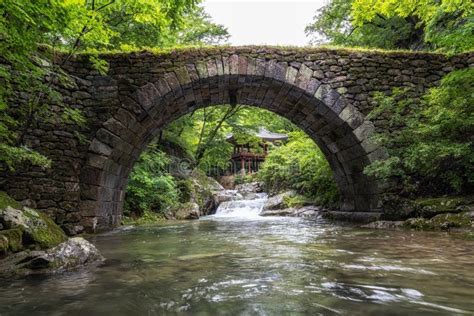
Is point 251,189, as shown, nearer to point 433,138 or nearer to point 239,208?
point 239,208

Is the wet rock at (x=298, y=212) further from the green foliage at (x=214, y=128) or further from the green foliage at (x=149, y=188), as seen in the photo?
the green foliage at (x=214, y=128)

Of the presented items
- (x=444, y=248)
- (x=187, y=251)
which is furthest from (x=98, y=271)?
(x=444, y=248)

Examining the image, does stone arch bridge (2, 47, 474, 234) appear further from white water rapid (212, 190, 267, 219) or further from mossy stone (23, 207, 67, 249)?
white water rapid (212, 190, 267, 219)

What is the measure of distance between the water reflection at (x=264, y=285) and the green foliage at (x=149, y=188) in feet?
24.1

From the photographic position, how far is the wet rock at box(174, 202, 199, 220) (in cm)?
1235

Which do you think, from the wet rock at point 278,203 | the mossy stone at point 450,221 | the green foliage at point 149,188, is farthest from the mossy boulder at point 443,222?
the green foliage at point 149,188

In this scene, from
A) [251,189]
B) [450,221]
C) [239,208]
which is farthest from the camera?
[251,189]

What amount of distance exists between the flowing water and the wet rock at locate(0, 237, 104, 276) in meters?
0.21

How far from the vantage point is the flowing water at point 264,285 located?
176 centimetres

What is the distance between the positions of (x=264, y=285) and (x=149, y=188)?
9701 millimetres

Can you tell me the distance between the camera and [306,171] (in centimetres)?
1204

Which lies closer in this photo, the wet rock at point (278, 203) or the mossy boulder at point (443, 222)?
the mossy boulder at point (443, 222)

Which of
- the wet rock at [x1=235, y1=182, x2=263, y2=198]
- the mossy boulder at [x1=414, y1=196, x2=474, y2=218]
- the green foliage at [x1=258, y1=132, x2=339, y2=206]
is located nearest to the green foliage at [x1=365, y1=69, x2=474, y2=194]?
the mossy boulder at [x1=414, y1=196, x2=474, y2=218]

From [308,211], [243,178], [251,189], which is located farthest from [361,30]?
[243,178]
